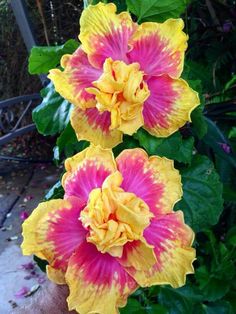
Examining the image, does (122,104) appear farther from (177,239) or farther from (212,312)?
(212,312)

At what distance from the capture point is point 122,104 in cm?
36

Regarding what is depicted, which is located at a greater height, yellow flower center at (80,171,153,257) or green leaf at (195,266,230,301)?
yellow flower center at (80,171,153,257)

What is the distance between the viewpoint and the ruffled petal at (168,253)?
35 centimetres

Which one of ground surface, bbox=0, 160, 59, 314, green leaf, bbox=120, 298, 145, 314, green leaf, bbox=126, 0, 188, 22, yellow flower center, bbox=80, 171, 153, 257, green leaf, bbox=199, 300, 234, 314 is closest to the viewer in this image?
yellow flower center, bbox=80, 171, 153, 257

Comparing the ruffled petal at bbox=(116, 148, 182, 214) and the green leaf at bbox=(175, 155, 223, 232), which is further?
the green leaf at bbox=(175, 155, 223, 232)

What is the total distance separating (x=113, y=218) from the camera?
326 mm

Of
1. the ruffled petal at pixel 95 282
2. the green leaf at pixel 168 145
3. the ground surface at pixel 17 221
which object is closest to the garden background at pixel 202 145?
the green leaf at pixel 168 145

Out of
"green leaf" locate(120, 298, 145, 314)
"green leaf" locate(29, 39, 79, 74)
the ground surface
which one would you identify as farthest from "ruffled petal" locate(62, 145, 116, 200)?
the ground surface

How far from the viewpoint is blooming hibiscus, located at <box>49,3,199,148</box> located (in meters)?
0.37

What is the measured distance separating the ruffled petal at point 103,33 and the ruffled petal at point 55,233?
117mm

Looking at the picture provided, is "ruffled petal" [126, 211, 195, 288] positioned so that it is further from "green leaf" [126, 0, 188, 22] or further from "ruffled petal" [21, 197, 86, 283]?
"green leaf" [126, 0, 188, 22]

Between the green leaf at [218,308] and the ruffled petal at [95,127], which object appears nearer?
the ruffled petal at [95,127]

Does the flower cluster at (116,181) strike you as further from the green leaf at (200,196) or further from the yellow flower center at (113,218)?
the green leaf at (200,196)

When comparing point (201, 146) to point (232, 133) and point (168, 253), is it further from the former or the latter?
point (168, 253)
